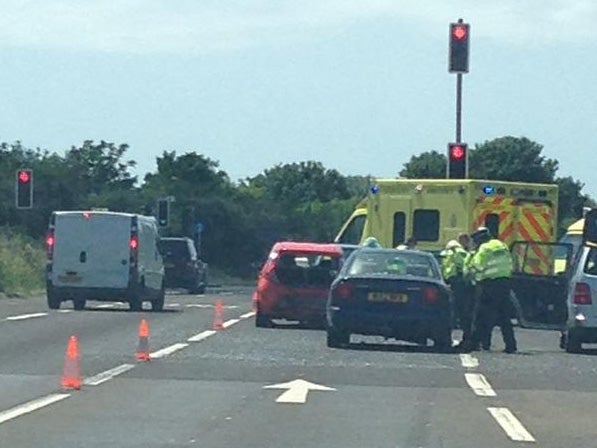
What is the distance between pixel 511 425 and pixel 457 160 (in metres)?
17.8

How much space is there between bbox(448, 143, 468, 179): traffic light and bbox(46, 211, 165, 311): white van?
25.3 ft

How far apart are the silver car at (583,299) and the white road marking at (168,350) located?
5.35 metres

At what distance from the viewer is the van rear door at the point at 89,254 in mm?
37906

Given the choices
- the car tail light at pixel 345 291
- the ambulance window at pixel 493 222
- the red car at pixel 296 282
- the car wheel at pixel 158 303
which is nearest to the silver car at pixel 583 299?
the car tail light at pixel 345 291

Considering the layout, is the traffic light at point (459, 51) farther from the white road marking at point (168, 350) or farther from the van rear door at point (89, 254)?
the van rear door at point (89, 254)

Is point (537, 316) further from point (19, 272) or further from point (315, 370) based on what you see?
point (19, 272)

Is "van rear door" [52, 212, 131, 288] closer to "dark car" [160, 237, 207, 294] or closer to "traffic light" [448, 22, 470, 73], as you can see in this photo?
"traffic light" [448, 22, 470, 73]

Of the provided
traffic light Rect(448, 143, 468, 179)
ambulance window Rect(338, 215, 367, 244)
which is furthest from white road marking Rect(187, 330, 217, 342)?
traffic light Rect(448, 143, 468, 179)

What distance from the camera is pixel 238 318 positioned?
35438 millimetres

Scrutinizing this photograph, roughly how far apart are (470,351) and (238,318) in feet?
33.6

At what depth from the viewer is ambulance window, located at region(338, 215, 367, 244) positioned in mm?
34875

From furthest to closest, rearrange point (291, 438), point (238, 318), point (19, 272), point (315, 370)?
1. point (19, 272)
2. point (238, 318)
3. point (315, 370)
4. point (291, 438)

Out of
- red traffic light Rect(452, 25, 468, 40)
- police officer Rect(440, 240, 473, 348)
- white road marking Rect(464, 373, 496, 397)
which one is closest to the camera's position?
white road marking Rect(464, 373, 496, 397)

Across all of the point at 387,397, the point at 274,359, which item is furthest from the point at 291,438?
the point at 274,359
